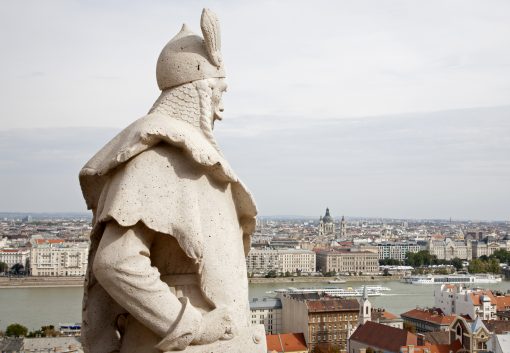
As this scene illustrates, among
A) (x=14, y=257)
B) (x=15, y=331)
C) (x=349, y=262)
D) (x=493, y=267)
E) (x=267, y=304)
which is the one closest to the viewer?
(x=15, y=331)

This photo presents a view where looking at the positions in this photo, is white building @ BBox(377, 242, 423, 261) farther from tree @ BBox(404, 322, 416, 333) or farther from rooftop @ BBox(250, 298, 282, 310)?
tree @ BBox(404, 322, 416, 333)

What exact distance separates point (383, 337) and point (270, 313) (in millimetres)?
3476

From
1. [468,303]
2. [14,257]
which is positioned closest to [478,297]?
[468,303]

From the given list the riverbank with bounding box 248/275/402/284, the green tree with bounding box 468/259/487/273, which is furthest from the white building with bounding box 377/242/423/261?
the riverbank with bounding box 248/275/402/284

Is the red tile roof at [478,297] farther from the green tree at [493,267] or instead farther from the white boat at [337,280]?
the green tree at [493,267]

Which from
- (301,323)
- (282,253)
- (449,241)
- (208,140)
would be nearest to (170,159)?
(208,140)

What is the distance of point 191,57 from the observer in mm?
968

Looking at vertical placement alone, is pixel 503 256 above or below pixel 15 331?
above

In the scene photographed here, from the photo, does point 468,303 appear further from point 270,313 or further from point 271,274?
point 271,274

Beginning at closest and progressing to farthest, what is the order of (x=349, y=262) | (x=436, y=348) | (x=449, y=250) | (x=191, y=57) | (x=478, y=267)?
(x=191, y=57) → (x=436, y=348) → (x=478, y=267) → (x=349, y=262) → (x=449, y=250)

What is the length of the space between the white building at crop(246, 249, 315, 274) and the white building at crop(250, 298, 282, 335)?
42.2 feet

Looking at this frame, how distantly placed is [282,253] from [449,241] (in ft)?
33.7

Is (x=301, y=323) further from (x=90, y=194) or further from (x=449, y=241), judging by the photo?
(x=449, y=241)

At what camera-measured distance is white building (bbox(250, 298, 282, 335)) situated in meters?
13.1
